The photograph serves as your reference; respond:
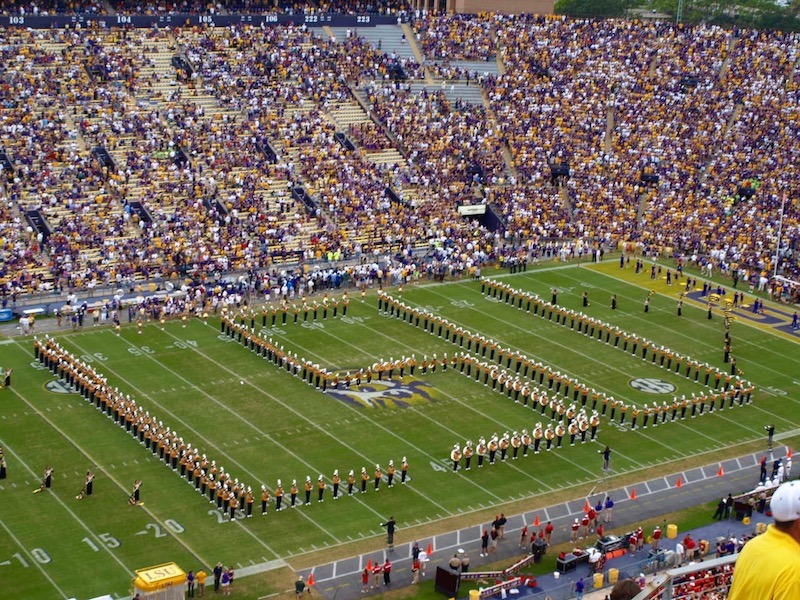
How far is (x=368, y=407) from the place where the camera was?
34.0 meters

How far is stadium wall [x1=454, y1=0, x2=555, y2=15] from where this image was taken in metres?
72.9

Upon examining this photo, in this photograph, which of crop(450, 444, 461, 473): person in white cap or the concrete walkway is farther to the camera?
crop(450, 444, 461, 473): person in white cap

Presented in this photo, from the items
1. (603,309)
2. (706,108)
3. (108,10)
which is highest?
(108,10)

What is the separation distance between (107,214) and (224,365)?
1308 cm

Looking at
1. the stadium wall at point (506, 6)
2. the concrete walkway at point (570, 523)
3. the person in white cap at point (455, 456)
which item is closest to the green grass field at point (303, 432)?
the person in white cap at point (455, 456)

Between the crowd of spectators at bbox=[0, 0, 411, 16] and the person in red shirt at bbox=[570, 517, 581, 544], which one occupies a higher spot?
the crowd of spectators at bbox=[0, 0, 411, 16]

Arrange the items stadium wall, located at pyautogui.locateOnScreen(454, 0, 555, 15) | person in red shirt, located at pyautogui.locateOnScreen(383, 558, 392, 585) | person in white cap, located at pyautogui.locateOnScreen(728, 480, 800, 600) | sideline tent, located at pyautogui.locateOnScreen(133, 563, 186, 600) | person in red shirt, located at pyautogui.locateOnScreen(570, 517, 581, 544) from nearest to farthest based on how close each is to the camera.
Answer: person in white cap, located at pyautogui.locateOnScreen(728, 480, 800, 600)
sideline tent, located at pyautogui.locateOnScreen(133, 563, 186, 600)
person in red shirt, located at pyautogui.locateOnScreen(383, 558, 392, 585)
person in red shirt, located at pyautogui.locateOnScreen(570, 517, 581, 544)
stadium wall, located at pyautogui.locateOnScreen(454, 0, 555, 15)

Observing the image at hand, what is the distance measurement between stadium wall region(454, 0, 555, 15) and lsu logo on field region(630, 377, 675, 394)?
40.4m

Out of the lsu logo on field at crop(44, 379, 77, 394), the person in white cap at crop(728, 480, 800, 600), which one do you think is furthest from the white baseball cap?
the lsu logo on field at crop(44, 379, 77, 394)

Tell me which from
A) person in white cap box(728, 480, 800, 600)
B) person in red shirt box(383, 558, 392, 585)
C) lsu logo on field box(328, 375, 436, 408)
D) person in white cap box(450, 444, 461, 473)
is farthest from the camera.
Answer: lsu logo on field box(328, 375, 436, 408)

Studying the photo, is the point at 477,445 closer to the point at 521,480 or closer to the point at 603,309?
the point at 521,480

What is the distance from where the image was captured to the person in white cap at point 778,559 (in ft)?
16.7

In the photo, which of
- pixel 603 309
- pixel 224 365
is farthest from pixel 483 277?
pixel 224 365

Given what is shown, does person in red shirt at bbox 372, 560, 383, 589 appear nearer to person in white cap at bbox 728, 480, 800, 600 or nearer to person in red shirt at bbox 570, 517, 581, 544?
person in red shirt at bbox 570, 517, 581, 544
